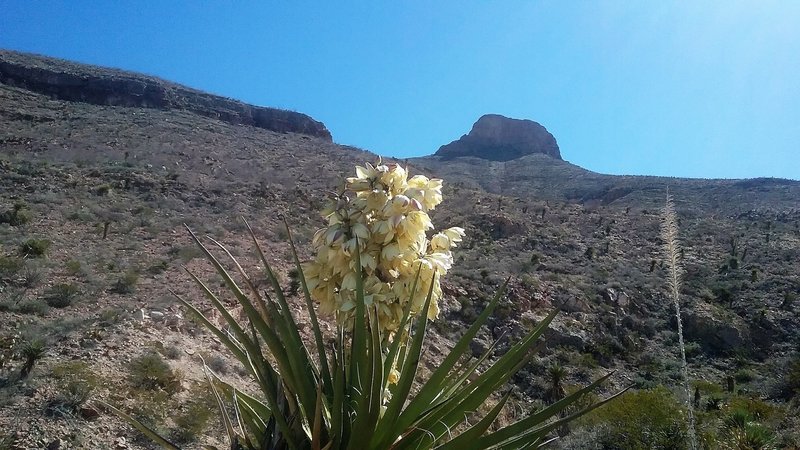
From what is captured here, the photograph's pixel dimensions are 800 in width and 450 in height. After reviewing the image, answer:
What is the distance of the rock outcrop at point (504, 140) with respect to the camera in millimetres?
66312

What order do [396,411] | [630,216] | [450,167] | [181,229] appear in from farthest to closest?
[450,167], [630,216], [181,229], [396,411]

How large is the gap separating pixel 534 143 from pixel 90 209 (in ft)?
198

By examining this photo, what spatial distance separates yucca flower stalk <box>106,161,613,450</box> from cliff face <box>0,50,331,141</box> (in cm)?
3783

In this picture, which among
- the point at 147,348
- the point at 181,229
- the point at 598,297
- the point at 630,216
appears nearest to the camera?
the point at 147,348

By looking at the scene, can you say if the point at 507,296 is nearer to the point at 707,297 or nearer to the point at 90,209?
the point at 707,297

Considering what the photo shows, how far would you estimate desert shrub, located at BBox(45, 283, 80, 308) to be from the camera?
8.90 meters

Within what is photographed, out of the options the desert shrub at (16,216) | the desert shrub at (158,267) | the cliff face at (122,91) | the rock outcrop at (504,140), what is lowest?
the desert shrub at (158,267)

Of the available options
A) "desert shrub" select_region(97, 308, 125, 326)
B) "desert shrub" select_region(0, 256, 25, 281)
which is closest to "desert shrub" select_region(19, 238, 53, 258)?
"desert shrub" select_region(0, 256, 25, 281)

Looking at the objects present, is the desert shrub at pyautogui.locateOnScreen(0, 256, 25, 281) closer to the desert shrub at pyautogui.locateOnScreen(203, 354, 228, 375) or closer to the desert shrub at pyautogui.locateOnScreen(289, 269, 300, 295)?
the desert shrub at pyautogui.locateOnScreen(203, 354, 228, 375)

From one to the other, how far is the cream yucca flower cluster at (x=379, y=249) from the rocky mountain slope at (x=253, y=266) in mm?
167

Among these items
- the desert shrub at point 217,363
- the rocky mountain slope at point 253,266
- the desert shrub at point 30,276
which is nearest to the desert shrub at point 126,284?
the rocky mountain slope at point 253,266

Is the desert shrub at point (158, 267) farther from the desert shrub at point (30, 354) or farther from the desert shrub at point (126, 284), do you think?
the desert shrub at point (30, 354)

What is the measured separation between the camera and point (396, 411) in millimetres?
1809

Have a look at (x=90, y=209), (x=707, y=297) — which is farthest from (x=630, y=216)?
(x=90, y=209)
